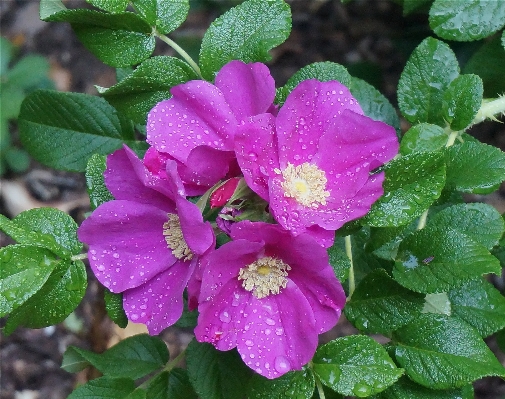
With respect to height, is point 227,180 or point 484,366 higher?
point 227,180

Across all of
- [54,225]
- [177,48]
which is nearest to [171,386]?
[54,225]

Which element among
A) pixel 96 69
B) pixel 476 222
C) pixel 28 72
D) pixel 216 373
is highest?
pixel 476 222

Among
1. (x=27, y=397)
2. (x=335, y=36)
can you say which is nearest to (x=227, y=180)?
(x=27, y=397)

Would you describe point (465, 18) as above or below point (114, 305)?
above

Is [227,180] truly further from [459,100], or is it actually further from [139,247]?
[459,100]

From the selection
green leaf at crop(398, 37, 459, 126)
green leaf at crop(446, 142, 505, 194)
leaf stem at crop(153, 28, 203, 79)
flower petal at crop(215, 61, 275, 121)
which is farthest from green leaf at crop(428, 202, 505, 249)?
leaf stem at crop(153, 28, 203, 79)

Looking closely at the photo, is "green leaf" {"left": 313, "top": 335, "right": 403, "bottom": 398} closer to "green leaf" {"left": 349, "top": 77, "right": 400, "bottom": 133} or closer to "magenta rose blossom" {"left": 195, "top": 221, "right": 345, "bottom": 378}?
"magenta rose blossom" {"left": 195, "top": 221, "right": 345, "bottom": 378}

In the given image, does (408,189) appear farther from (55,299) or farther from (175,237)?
(55,299)
